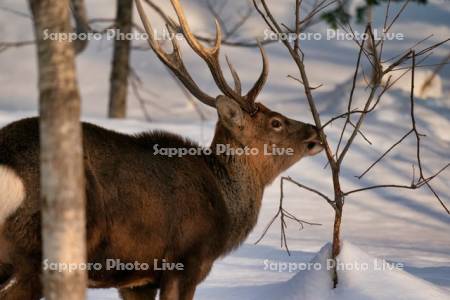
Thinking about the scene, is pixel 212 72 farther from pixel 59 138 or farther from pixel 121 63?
pixel 121 63

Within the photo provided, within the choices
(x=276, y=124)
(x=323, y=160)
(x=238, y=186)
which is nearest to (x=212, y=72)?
(x=276, y=124)

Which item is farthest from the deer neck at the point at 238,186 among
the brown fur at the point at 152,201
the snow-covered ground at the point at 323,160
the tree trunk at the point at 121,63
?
the tree trunk at the point at 121,63

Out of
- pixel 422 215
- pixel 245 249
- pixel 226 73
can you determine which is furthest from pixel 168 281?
pixel 226 73

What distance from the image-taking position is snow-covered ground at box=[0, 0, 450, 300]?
25.4 ft

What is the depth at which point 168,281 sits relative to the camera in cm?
693


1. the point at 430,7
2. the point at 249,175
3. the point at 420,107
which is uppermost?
the point at 430,7

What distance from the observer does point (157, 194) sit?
22.4ft

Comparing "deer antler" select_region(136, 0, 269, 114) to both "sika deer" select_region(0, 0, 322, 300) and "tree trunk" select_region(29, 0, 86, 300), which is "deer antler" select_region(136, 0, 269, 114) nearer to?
"sika deer" select_region(0, 0, 322, 300)

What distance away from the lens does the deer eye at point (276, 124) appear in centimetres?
795

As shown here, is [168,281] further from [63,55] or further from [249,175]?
[63,55]

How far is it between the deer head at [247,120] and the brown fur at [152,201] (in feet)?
0.04

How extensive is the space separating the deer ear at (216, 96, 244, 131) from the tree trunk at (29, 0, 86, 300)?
10.8 ft

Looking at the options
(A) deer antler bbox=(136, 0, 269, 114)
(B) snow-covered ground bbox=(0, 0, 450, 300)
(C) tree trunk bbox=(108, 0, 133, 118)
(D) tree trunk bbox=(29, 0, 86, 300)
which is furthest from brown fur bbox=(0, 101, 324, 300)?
(C) tree trunk bbox=(108, 0, 133, 118)

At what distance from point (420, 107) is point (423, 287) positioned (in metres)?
9.57
